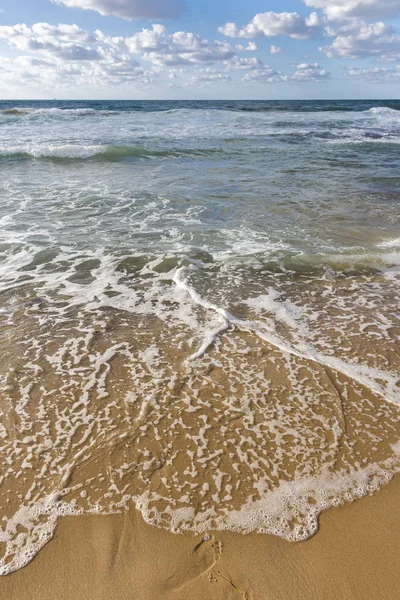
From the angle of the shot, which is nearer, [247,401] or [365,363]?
[247,401]

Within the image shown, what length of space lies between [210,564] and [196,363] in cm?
183

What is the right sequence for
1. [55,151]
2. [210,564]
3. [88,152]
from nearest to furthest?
1. [210,564]
2. [55,151]
3. [88,152]

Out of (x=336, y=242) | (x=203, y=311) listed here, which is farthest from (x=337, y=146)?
(x=203, y=311)

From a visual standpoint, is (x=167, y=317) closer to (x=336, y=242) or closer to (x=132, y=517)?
(x=132, y=517)

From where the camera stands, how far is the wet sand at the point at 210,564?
2059mm

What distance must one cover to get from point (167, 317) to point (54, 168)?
1208cm

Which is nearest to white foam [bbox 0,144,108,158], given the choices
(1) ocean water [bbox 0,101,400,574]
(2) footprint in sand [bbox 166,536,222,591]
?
(1) ocean water [bbox 0,101,400,574]

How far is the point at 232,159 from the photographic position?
50.7 feet

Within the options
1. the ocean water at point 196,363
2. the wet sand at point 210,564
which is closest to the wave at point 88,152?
the ocean water at point 196,363

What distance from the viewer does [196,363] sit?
380 cm

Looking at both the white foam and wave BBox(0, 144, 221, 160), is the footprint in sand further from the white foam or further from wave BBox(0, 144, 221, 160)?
the white foam

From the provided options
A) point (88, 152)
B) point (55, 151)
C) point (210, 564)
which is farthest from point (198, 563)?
point (55, 151)

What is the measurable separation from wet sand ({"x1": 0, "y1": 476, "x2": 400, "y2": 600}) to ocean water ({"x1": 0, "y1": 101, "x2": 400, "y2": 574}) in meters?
0.09

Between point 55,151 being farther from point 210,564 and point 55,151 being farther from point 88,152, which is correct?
point 210,564
